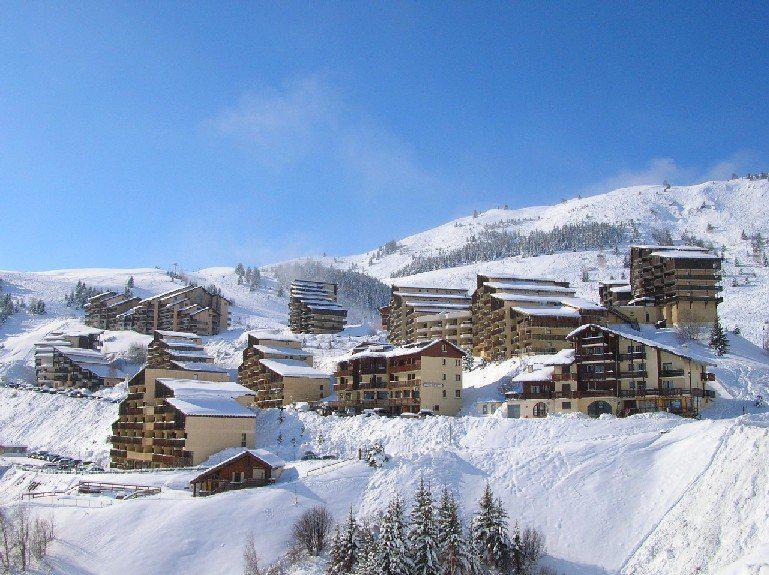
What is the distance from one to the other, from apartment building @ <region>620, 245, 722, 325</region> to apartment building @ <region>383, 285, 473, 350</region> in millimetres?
27382

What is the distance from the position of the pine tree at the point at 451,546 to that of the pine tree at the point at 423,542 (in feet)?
1.68

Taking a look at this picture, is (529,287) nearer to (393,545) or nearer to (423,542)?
(423,542)

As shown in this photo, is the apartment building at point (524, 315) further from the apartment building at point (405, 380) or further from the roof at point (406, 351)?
the apartment building at point (405, 380)

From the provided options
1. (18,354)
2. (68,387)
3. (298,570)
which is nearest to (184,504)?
(298,570)

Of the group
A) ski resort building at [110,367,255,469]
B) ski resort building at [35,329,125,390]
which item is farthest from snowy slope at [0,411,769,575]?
ski resort building at [35,329,125,390]

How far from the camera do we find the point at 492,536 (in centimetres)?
4759

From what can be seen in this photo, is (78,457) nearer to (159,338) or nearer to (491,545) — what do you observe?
(159,338)

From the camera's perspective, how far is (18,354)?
146 meters

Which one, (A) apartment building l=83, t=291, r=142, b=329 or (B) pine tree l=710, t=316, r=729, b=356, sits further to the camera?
(A) apartment building l=83, t=291, r=142, b=329

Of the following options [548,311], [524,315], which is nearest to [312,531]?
[524,315]

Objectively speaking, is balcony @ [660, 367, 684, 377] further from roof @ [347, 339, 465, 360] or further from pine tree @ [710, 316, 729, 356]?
roof @ [347, 339, 465, 360]

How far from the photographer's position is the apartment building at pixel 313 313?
163 metres

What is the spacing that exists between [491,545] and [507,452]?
48.1 feet

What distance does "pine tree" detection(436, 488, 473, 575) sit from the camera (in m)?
45.4
